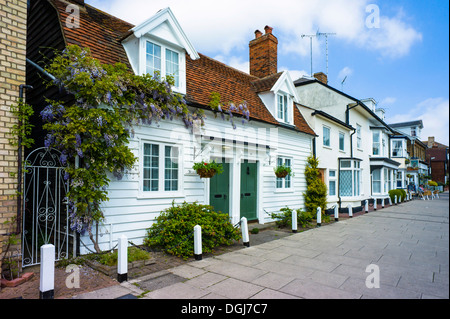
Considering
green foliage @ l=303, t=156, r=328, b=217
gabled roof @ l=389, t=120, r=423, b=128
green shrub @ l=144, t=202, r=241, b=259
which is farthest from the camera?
gabled roof @ l=389, t=120, r=423, b=128

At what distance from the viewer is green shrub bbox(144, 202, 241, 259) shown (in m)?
6.49

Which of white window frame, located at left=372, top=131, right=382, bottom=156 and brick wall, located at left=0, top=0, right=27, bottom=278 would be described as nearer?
brick wall, located at left=0, top=0, right=27, bottom=278

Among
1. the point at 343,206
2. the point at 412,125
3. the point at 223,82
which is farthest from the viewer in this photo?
the point at 412,125

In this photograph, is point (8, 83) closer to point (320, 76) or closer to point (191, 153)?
point (191, 153)

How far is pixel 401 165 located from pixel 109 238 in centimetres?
3143

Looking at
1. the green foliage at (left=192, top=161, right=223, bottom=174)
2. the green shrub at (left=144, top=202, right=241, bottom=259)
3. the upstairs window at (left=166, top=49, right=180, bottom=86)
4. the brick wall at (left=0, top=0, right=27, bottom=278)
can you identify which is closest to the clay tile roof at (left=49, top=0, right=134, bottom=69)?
the upstairs window at (left=166, top=49, right=180, bottom=86)

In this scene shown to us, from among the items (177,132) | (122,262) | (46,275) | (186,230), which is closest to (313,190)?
(177,132)

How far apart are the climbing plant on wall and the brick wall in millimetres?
712

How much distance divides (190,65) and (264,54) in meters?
6.13

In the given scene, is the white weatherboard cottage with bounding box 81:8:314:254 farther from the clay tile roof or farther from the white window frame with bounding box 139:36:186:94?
the clay tile roof

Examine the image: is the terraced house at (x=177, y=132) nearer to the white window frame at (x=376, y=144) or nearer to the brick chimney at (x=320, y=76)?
the brick chimney at (x=320, y=76)

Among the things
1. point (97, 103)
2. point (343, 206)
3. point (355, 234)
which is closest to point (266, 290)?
point (97, 103)

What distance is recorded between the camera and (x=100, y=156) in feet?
19.7

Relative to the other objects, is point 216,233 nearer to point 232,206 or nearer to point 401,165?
point 232,206
